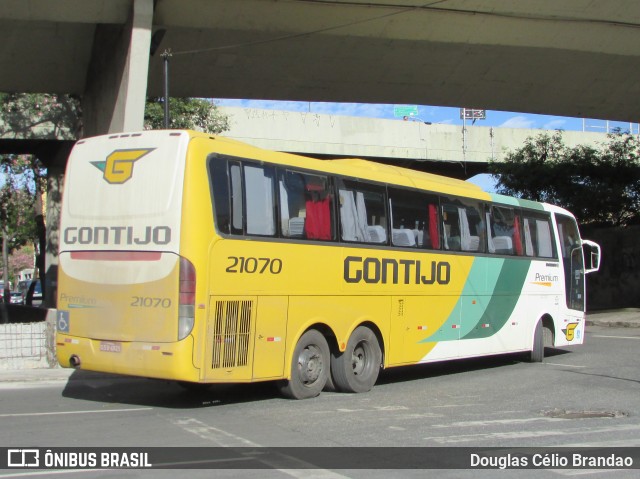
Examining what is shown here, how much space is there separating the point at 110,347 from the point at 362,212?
174 inches

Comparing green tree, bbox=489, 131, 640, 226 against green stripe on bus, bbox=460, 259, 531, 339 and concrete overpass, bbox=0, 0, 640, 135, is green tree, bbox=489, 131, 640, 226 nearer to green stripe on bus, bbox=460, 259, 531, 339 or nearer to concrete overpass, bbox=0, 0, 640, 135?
concrete overpass, bbox=0, 0, 640, 135

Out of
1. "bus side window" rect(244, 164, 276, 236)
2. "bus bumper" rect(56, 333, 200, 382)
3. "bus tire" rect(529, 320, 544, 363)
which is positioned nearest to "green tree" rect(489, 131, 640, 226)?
"bus tire" rect(529, 320, 544, 363)

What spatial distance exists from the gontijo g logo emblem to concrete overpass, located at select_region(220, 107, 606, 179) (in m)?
21.8

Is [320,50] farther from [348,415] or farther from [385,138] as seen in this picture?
[385,138]

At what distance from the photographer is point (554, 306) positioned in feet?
54.5

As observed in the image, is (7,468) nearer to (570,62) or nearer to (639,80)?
(570,62)

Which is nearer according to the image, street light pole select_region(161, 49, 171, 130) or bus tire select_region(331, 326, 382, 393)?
bus tire select_region(331, 326, 382, 393)

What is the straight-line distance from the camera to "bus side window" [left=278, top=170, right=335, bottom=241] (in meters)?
10.5

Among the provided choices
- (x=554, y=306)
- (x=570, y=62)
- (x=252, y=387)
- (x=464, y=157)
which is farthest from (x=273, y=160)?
(x=464, y=157)

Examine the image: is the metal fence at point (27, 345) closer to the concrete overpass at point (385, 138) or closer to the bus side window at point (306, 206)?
the bus side window at point (306, 206)

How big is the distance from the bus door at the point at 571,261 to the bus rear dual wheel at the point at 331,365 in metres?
6.86

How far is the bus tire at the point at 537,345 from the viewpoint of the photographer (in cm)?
1593

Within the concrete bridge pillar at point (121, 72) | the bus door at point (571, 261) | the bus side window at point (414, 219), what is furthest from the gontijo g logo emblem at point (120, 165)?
the bus door at point (571, 261)

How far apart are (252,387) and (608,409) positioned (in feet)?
17.8
